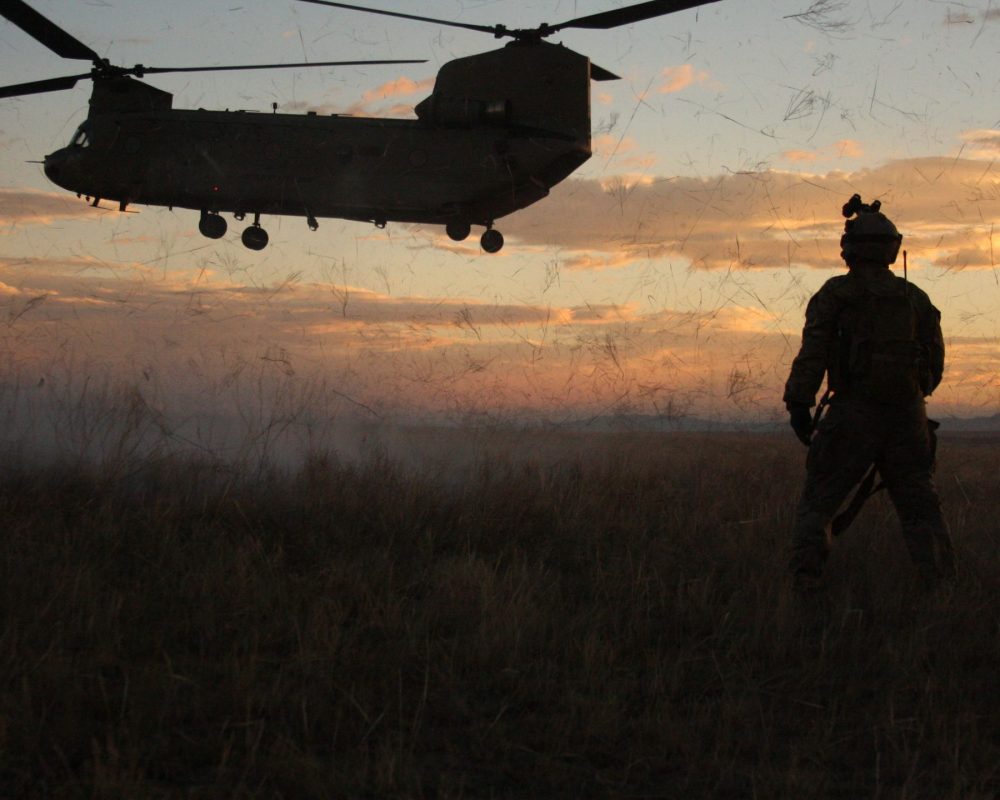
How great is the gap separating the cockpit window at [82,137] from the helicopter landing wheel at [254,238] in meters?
2.28

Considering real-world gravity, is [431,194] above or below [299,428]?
above

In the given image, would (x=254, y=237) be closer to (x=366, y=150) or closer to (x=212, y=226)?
(x=212, y=226)

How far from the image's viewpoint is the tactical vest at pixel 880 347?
552 cm

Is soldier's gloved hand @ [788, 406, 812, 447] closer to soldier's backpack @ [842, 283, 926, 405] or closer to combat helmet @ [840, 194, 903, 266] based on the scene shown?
soldier's backpack @ [842, 283, 926, 405]

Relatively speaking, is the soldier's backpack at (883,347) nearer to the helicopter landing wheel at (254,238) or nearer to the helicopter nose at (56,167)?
the helicopter landing wheel at (254,238)

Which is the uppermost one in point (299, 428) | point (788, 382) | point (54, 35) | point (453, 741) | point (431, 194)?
point (54, 35)

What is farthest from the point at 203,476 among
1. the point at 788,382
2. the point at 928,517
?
the point at 928,517

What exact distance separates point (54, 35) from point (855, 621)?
9.82 m

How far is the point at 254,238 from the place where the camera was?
1319 cm

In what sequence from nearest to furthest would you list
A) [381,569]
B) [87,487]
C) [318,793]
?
[318,793]
[381,569]
[87,487]

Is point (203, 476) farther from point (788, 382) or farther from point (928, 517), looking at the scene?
point (928, 517)

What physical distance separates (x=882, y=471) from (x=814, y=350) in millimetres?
806

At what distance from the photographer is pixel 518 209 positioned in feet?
42.7

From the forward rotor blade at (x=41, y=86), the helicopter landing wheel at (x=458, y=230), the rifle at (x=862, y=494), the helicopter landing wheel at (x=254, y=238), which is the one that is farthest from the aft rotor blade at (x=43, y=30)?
the rifle at (x=862, y=494)
